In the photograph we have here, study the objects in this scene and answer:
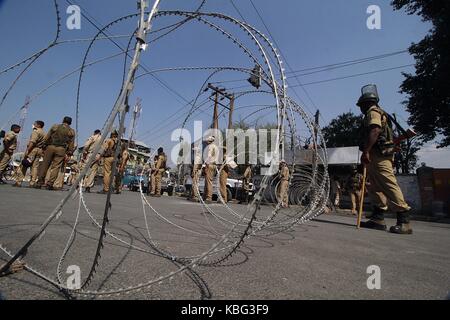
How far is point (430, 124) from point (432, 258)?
67.0ft

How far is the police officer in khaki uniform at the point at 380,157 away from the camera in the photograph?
5.47 metres

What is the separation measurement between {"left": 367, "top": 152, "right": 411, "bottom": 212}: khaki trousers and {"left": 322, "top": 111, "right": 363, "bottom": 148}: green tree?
51846mm

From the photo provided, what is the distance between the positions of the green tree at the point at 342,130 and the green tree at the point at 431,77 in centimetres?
Result: 3442

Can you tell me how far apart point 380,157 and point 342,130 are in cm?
5539

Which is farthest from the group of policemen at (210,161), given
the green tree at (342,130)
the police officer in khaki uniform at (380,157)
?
the green tree at (342,130)

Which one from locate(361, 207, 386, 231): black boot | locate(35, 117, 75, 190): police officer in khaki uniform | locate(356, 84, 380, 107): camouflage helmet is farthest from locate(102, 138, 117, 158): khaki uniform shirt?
locate(361, 207, 386, 231): black boot

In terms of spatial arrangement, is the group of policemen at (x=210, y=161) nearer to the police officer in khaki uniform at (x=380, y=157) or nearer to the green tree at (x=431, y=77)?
the police officer in khaki uniform at (x=380, y=157)

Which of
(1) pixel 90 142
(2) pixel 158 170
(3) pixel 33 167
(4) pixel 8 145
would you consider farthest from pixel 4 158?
(2) pixel 158 170

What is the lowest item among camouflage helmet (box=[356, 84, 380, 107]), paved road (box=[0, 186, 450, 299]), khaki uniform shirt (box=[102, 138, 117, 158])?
paved road (box=[0, 186, 450, 299])

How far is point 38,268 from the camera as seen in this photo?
2.13 m

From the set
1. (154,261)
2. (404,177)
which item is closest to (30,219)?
(154,261)

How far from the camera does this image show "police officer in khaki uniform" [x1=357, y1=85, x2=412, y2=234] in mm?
5473

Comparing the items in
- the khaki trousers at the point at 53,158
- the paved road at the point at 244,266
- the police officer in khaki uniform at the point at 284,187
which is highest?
the khaki trousers at the point at 53,158

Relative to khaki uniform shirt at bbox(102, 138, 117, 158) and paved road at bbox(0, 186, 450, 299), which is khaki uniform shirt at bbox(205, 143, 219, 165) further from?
paved road at bbox(0, 186, 450, 299)
